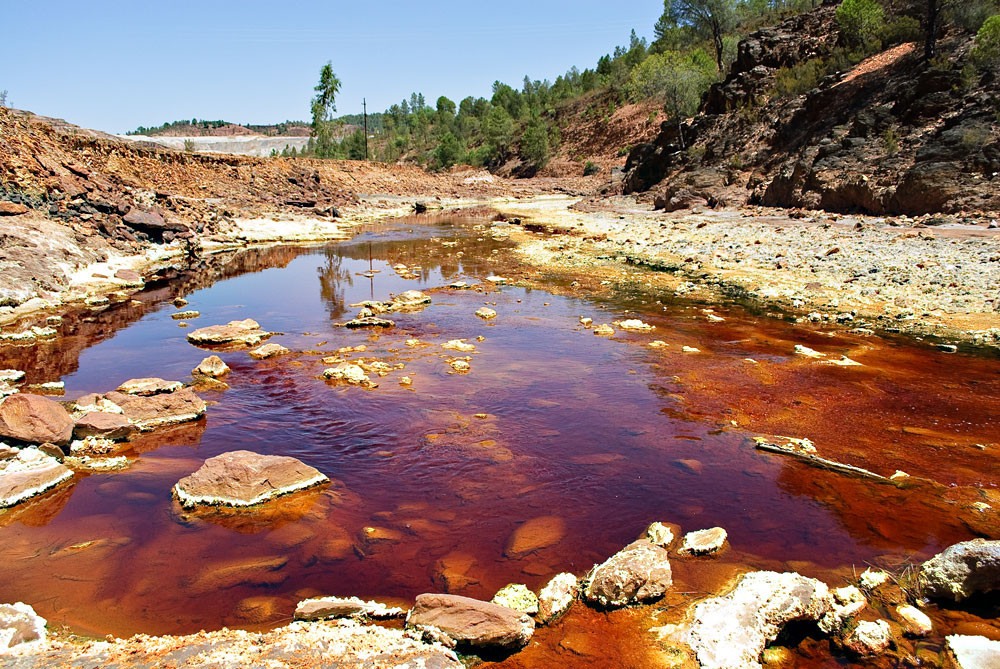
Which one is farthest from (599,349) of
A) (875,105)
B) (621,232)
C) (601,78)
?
(601,78)

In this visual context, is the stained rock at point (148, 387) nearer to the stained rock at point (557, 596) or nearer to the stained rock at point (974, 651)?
the stained rock at point (557, 596)

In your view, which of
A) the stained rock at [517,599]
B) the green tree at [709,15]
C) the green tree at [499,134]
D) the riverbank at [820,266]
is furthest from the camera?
the green tree at [499,134]

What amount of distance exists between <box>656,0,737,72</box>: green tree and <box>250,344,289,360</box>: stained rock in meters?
48.2

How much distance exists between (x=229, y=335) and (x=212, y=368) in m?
1.96

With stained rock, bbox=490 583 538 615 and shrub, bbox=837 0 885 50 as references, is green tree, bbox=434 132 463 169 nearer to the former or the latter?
shrub, bbox=837 0 885 50

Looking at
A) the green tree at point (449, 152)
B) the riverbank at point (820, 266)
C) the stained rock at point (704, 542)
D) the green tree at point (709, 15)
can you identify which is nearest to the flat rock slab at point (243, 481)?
the stained rock at point (704, 542)

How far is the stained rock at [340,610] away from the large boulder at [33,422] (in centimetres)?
378

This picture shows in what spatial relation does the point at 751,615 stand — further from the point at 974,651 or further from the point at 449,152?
the point at 449,152

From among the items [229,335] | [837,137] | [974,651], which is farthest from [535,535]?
[837,137]

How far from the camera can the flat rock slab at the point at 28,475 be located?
193 inches

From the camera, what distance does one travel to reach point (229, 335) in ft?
33.4

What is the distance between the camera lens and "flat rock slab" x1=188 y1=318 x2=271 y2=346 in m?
10.1

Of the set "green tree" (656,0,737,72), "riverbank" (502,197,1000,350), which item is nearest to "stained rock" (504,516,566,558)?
"riverbank" (502,197,1000,350)

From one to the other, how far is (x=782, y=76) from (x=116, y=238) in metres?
32.6
